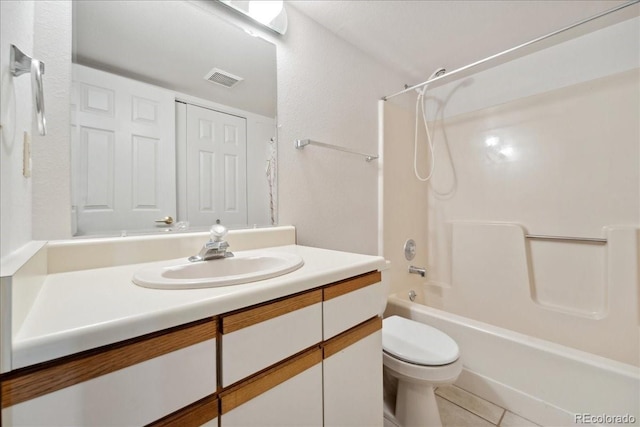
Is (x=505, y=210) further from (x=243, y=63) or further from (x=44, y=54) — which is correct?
(x=44, y=54)

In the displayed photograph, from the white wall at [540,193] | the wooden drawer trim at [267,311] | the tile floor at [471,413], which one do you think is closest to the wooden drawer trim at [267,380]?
the wooden drawer trim at [267,311]

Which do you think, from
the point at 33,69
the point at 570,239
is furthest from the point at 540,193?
the point at 33,69

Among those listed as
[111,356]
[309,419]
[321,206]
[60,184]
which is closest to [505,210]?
[321,206]

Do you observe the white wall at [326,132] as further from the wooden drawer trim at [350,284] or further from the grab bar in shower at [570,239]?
the grab bar in shower at [570,239]

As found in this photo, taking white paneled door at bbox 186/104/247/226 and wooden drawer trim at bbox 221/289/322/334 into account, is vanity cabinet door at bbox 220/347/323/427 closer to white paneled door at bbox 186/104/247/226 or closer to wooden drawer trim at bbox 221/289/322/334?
wooden drawer trim at bbox 221/289/322/334

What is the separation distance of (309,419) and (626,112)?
2.24 meters

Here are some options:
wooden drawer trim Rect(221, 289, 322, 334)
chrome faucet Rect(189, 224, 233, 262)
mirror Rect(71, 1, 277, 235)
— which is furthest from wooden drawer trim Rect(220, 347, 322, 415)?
mirror Rect(71, 1, 277, 235)

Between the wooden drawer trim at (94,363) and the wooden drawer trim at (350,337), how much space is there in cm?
37

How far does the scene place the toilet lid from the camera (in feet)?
3.53

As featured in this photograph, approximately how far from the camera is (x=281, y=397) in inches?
25.5

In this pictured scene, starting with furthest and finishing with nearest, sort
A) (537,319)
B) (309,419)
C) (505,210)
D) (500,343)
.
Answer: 1. (505,210)
2. (537,319)
3. (500,343)
4. (309,419)

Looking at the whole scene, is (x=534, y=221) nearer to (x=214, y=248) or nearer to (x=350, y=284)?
(x=350, y=284)

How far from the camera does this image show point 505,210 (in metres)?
1.88

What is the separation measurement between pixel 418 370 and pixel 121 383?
103 cm
